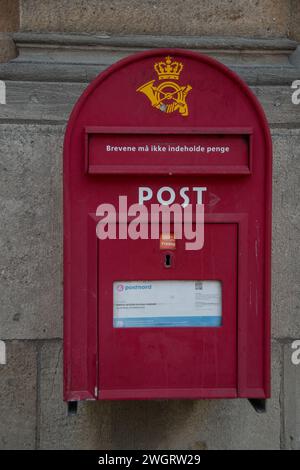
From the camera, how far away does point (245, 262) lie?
2035 mm

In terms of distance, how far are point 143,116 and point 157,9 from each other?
1.15 meters

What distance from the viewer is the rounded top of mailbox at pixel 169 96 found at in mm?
1976

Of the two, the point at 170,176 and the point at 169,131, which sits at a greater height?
the point at 169,131

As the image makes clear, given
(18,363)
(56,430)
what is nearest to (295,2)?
(18,363)

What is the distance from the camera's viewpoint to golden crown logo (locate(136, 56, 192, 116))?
1.97 metres

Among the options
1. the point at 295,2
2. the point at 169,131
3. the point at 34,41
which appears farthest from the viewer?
the point at 295,2

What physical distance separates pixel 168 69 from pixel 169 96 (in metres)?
0.11

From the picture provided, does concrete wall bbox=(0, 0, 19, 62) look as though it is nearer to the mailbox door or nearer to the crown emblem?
the crown emblem

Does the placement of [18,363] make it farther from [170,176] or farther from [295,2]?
[295,2]
